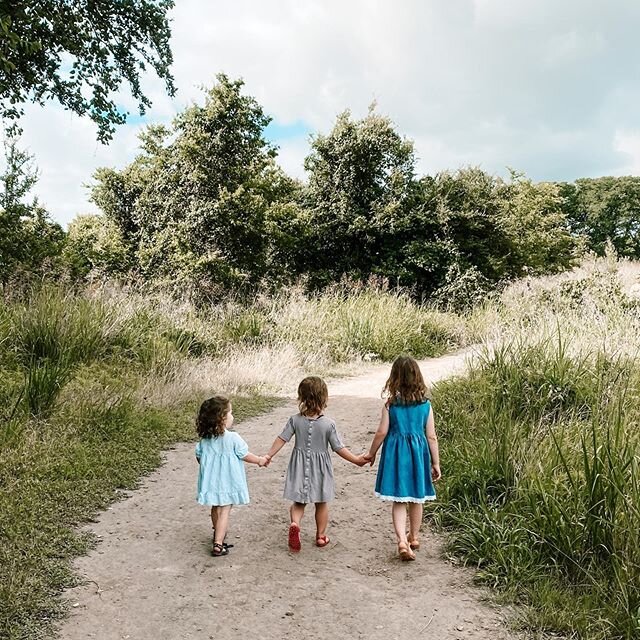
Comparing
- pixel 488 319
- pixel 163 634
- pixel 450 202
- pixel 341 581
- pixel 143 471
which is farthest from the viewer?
pixel 450 202

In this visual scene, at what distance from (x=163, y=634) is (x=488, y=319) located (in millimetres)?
12830

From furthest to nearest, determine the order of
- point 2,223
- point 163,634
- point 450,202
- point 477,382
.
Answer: point 450,202 < point 2,223 < point 477,382 < point 163,634

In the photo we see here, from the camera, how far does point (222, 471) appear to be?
163 inches

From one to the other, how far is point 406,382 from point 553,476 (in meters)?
1.26

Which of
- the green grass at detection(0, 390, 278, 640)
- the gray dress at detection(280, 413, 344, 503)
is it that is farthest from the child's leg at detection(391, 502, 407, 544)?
the green grass at detection(0, 390, 278, 640)

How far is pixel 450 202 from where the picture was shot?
19422 mm

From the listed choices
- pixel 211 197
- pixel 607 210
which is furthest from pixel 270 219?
pixel 607 210

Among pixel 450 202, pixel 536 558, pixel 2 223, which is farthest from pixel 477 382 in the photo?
pixel 450 202

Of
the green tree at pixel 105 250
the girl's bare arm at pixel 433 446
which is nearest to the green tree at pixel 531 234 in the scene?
the green tree at pixel 105 250

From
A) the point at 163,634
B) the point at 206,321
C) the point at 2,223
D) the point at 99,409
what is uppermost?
the point at 2,223

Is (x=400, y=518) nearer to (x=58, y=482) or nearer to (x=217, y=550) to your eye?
(x=217, y=550)

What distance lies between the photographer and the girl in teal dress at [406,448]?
410 centimetres

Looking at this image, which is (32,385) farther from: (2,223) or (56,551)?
(2,223)

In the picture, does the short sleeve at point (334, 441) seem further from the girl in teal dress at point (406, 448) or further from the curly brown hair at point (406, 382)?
the curly brown hair at point (406, 382)
